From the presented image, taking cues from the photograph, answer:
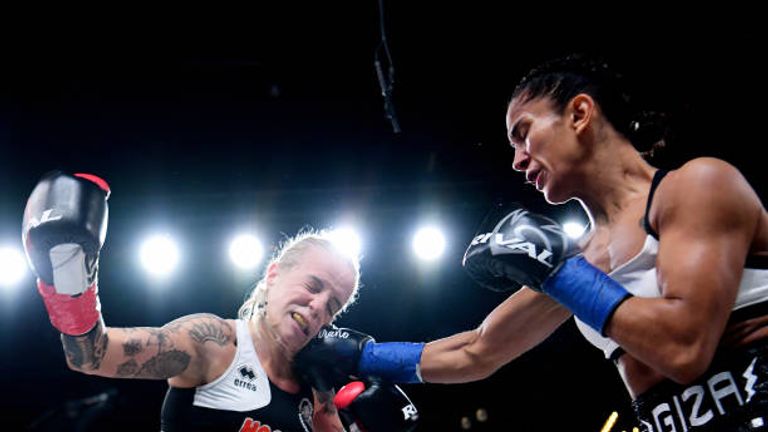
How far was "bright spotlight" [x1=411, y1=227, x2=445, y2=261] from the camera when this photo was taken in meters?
5.83

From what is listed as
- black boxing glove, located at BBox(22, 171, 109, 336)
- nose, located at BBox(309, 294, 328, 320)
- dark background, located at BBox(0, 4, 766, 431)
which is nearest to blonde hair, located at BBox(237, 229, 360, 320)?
nose, located at BBox(309, 294, 328, 320)

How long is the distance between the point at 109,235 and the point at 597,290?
510 centimetres

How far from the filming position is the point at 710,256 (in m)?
1.38

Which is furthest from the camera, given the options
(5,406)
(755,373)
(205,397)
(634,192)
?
(5,406)

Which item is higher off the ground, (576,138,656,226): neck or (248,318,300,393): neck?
(576,138,656,226): neck

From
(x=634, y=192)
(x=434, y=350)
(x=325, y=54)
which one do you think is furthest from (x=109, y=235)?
(x=634, y=192)

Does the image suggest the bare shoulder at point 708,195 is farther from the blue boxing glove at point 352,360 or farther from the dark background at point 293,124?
the dark background at point 293,124

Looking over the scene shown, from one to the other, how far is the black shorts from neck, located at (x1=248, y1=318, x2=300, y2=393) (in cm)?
153

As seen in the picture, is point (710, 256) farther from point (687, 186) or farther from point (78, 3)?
point (78, 3)

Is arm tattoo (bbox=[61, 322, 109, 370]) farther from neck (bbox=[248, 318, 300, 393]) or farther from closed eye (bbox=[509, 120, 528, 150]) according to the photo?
closed eye (bbox=[509, 120, 528, 150])

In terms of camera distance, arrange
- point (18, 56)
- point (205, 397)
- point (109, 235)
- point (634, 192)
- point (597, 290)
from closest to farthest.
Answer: point (597, 290)
point (634, 192)
point (205, 397)
point (18, 56)
point (109, 235)

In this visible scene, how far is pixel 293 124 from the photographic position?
5039 mm

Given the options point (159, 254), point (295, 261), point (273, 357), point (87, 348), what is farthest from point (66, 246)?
point (159, 254)

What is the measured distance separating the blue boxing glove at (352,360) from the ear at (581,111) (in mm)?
1101
